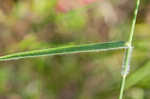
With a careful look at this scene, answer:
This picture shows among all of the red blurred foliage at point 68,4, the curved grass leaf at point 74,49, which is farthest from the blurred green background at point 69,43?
the curved grass leaf at point 74,49

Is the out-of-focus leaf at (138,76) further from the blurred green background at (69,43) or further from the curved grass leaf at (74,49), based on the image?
the curved grass leaf at (74,49)

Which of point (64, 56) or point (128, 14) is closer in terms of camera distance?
point (64, 56)

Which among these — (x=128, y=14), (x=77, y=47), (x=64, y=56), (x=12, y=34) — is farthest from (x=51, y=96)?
(x=77, y=47)

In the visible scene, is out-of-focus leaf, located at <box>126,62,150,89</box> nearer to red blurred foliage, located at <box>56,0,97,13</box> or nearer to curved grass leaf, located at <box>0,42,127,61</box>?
red blurred foliage, located at <box>56,0,97,13</box>

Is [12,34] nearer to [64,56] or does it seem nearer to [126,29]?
[64,56]

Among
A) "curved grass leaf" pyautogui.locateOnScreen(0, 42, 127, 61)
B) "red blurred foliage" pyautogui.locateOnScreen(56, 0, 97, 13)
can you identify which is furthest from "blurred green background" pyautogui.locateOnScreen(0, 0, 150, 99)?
"curved grass leaf" pyautogui.locateOnScreen(0, 42, 127, 61)

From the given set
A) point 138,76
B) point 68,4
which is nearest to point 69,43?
point 68,4

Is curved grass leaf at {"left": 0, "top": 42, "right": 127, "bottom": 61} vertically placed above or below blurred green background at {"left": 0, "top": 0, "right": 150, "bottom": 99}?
above

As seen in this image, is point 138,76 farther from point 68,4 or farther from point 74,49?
point 74,49
